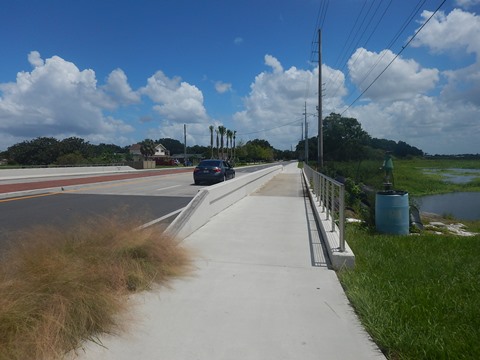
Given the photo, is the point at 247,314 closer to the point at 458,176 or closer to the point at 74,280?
the point at 74,280

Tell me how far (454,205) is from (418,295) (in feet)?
104

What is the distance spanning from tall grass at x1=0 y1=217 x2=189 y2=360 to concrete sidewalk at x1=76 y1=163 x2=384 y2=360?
0.23 metres

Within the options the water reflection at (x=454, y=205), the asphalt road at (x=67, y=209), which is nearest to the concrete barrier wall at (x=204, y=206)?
the asphalt road at (x=67, y=209)

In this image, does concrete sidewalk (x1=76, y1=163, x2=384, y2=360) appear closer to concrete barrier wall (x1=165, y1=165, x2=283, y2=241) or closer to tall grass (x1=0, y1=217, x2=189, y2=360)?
tall grass (x1=0, y1=217, x2=189, y2=360)

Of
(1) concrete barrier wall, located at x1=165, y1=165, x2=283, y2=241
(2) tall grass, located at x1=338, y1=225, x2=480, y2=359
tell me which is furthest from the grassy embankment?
(1) concrete barrier wall, located at x1=165, y1=165, x2=283, y2=241

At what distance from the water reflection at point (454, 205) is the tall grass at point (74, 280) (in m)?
21.4

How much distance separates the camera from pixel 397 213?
8.91m

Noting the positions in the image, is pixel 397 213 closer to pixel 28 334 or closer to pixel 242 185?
pixel 242 185

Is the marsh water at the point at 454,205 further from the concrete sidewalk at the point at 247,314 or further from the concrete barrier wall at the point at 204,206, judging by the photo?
the concrete sidewalk at the point at 247,314

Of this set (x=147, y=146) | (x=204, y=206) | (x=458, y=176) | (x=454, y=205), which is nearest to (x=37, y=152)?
(x=147, y=146)

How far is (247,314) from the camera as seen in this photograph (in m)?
4.05

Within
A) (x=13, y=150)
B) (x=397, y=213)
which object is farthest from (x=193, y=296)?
(x=13, y=150)

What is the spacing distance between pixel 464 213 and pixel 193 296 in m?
27.3

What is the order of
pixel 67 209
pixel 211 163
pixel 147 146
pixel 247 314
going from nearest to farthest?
1. pixel 247 314
2. pixel 67 209
3. pixel 211 163
4. pixel 147 146
